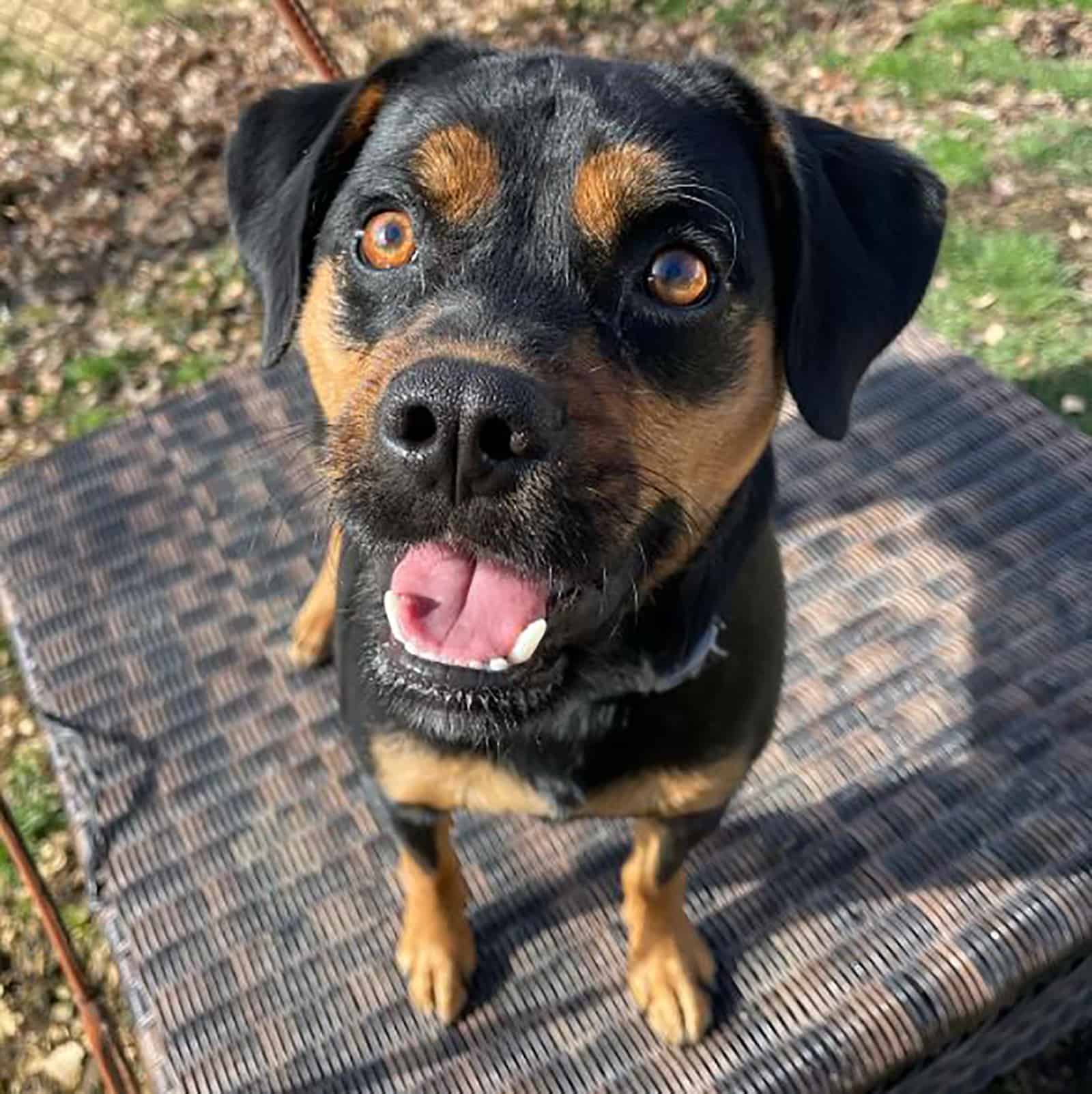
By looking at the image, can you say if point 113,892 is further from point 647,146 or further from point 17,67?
point 17,67

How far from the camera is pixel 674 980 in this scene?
83.4 inches

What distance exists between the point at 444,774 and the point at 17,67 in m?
4.89

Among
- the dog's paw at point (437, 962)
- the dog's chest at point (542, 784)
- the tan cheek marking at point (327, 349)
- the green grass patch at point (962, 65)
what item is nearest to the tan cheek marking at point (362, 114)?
the tan cheek marking at point (327, 349)

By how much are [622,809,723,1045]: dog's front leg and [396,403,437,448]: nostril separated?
98 centimetres

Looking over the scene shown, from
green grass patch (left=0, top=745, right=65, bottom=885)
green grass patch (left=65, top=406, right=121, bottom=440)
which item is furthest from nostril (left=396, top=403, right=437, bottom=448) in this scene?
green grass patch (left=65, top=406, right=121, bottom=440)

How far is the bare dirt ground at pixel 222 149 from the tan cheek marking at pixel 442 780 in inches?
53.0

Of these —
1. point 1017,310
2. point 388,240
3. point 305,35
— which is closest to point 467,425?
point 388,240

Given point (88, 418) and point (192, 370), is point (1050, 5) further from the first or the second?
point (88, 418)

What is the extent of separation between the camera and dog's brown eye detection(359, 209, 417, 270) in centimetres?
170

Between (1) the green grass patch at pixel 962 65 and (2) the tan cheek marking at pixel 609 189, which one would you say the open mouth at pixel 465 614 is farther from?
(1) the green grass patch at pixel 962 65

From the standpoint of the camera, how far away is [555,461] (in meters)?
1.42

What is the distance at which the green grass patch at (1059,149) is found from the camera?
4.59m

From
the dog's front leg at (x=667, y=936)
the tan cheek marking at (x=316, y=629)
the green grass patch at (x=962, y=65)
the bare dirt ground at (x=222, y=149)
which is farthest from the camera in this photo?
the green grass patch at (x=962, y=65)

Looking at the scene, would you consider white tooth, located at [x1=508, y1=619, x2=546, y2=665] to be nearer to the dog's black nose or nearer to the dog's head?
the dog's head
